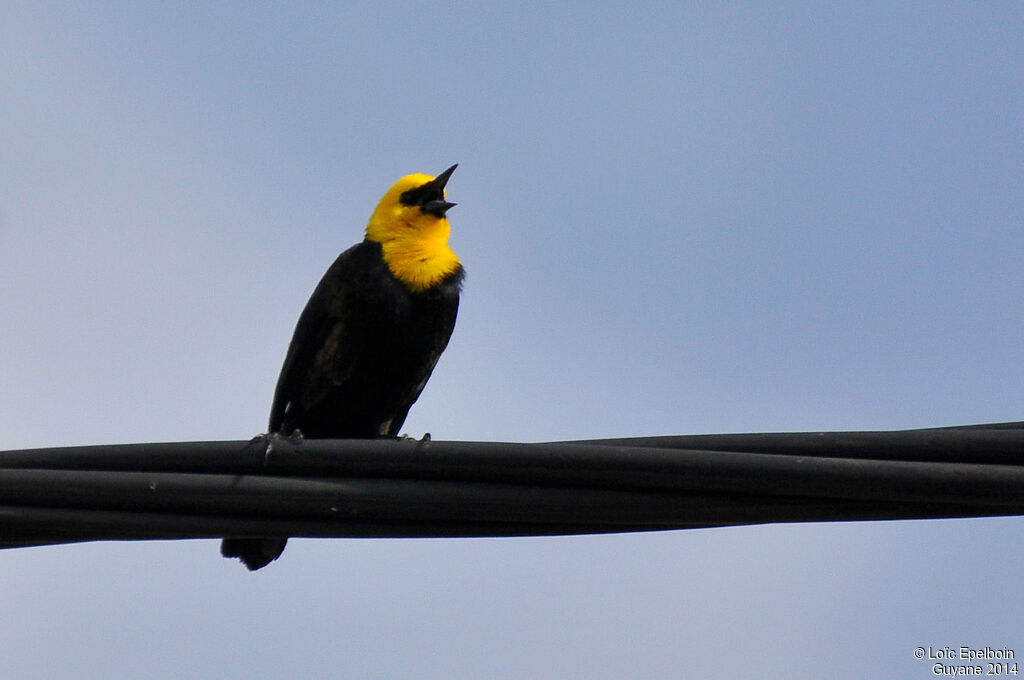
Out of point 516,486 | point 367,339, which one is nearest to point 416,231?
point 367,339

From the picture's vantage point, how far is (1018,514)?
2592mm

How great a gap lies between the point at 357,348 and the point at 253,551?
1.00 meters

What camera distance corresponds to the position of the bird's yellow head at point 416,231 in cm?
554

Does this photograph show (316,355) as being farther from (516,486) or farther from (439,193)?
(516,486)

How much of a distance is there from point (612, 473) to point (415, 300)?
114 inches

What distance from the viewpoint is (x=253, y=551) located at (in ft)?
15.2

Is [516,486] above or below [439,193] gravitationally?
below

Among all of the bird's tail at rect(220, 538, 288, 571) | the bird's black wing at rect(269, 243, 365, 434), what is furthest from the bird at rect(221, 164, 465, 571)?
the bird's tail at rect(220, 538, 288, 571)

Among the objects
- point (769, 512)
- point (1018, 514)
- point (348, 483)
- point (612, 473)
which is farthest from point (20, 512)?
point (1018, 514)

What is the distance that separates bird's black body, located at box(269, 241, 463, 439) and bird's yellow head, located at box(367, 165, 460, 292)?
0.06m

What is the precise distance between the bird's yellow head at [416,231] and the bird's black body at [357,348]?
0.06 meters

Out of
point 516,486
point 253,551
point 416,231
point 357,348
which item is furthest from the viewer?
point 416,231

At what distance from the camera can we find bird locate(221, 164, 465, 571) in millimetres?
5328

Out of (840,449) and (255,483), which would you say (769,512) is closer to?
(840,449)
